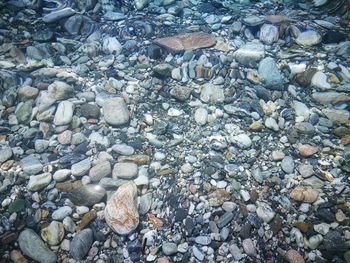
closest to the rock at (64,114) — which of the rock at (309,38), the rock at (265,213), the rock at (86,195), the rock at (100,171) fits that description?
the rock at (100,171)

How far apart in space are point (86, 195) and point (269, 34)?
2.49m

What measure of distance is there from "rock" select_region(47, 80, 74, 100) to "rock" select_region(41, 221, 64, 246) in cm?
112

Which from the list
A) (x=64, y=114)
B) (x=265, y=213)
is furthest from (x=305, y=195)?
(x=64, y=114)

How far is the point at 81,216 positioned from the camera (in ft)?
6.62

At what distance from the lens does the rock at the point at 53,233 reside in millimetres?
1893

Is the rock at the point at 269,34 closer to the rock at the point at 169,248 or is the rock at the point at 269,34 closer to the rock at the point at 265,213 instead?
A: the rock at the point at 265,213

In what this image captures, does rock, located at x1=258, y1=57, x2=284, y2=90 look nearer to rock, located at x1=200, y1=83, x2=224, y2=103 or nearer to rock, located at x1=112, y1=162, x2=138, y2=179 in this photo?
rock, located at x1=200, y1=83, x2=224, y2=103

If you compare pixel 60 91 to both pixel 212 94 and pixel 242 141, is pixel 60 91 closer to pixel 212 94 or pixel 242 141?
pixel 212 94

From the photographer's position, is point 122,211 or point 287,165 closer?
point 122,211

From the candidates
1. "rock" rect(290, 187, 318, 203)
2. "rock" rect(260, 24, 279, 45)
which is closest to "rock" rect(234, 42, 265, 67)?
"rock" rect(260, 24, 279, 45)

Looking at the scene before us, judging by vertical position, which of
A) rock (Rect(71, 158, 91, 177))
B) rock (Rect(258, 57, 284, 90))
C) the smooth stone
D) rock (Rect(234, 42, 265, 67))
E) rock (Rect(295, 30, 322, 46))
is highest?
rock (Rect(295, 30, 322, 46))

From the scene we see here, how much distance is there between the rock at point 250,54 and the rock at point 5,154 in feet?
7.34

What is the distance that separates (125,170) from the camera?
85.5 inches

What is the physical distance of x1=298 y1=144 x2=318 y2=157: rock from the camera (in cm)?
234
